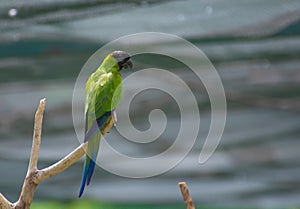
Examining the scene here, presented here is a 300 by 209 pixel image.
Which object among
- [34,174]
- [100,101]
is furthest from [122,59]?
[34,174]

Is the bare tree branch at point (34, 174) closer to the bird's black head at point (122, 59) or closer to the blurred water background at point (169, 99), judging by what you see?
the bird's black head at point (122, 59)

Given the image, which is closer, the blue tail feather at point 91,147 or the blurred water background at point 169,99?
the blue tail feather at point 91,147

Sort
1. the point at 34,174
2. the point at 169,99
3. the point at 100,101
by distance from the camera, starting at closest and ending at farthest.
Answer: the point at 34,174, the point at 100,101, the point at 169,99

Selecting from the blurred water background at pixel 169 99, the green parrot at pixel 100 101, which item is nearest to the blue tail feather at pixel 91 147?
the green parrot at pixel 100 101

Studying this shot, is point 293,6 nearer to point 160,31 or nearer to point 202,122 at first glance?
point 160,31

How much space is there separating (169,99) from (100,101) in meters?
1.33

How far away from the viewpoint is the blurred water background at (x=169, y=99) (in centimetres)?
210

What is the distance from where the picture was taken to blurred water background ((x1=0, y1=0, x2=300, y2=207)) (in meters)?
2.10

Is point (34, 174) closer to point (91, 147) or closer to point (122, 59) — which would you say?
point (91, 147)

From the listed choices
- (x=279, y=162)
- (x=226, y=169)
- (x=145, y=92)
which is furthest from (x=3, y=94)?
(x=279, y=162)

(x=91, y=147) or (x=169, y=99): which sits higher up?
(x=169, y=99)

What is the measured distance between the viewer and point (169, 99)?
253 cm

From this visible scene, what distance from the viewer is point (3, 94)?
256 centimetres

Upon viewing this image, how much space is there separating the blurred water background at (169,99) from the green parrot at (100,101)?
2.69 feet
